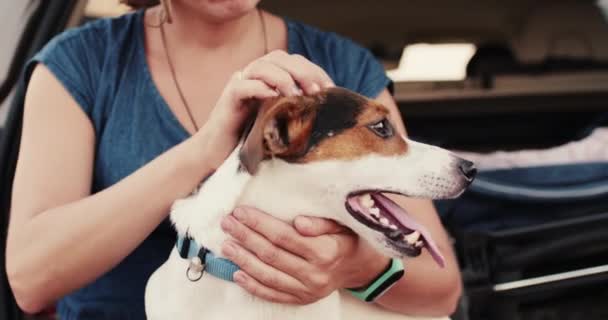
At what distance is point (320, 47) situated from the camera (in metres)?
1.50

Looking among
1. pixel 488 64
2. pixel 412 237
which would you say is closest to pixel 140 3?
pixel 412 237

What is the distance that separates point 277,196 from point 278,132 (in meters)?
0.09

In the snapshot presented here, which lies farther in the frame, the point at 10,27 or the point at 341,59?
the point at 10,27

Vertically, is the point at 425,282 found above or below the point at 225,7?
below

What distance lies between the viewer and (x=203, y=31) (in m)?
1.46

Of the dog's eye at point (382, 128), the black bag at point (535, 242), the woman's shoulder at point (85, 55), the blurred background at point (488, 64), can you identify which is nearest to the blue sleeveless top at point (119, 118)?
the woman's shoulder at point (85, 55)

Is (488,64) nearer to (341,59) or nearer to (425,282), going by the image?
(341,59)

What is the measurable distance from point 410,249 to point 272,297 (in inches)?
7.7

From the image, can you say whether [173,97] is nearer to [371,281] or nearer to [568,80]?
[371,281]

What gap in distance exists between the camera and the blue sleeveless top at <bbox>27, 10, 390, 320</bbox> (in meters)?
1.36

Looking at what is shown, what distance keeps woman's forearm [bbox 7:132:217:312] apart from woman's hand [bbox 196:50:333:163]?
3 cm

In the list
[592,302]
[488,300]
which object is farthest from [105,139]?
[592,302]

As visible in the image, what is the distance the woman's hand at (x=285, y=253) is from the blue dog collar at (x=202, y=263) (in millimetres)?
14

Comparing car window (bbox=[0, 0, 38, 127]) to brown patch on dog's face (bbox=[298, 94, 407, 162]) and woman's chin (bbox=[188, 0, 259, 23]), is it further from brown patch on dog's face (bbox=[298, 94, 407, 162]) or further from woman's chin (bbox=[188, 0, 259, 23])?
brown patch on dog's face (bbox=[298, 94, 407, 162])
